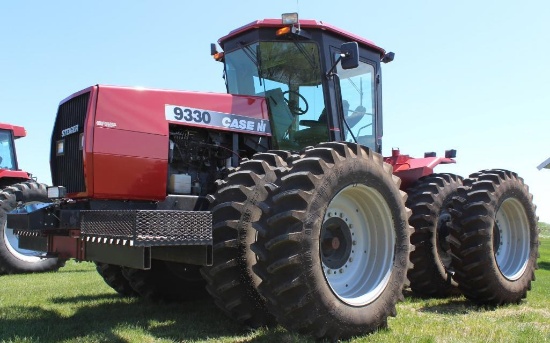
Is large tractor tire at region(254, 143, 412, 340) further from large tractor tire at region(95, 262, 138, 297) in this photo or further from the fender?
large tractor tire at region(95, 262, 138, 297)

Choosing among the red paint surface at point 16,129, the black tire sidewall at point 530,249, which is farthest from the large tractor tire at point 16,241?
the black tire sidewall at point 530,249

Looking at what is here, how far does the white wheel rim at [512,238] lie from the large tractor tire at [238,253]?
3.57 metres

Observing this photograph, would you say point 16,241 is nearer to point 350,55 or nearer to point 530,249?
point 350,55

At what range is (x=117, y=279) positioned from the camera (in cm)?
666

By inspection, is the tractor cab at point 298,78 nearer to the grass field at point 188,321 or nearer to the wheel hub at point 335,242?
the wheel hub at point 335,242

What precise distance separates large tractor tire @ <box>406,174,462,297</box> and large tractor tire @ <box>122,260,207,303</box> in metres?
2.65

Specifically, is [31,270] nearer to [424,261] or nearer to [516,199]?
[424,261]

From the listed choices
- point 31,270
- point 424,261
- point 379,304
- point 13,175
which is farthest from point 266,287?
point 13,175

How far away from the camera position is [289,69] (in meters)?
5.96

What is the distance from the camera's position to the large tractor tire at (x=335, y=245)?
3.98 m

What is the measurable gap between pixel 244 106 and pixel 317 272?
2246 millimetres

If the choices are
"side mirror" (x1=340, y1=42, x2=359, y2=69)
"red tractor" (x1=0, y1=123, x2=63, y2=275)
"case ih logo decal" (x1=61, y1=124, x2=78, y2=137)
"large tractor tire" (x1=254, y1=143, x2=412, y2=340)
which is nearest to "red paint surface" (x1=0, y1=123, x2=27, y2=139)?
"red tractor" (x1=0, y1=123, x2=63, y2=275)

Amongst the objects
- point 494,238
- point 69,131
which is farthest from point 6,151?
point 494,238

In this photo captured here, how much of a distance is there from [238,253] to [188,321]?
1.19 meters
